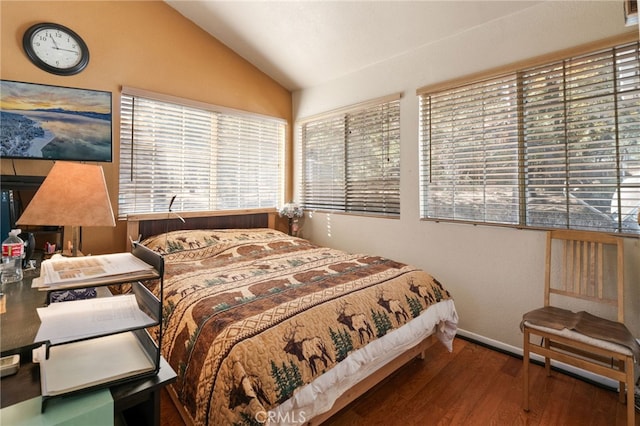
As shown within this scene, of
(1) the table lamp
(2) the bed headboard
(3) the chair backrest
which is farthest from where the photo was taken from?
(2) the bed headboard

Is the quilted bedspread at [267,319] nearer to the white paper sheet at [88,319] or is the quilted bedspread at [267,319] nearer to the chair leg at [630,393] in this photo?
the white paper sheet at [88,319]

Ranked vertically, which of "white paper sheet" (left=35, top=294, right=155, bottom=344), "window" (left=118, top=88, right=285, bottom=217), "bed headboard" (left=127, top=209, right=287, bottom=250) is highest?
"window" (left=118, top=88, right=285, bottom=217)

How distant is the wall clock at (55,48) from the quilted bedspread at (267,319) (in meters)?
1.70

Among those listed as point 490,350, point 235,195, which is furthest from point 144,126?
point 490,350

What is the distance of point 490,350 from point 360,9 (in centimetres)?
298

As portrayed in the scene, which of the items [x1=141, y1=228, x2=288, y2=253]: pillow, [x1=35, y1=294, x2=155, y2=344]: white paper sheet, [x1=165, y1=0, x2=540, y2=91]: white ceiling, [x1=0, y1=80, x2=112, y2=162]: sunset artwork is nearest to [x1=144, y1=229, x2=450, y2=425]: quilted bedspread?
[x1=141, y1=228, x2=288, y2=253]: pillow

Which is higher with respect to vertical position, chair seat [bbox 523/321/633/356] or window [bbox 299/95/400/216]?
window [bbox 299/95/400/216]

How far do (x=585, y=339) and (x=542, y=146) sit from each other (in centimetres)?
132

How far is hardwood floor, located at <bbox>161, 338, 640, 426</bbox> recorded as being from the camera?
173 cm

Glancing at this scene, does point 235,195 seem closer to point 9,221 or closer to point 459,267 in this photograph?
point 9,221

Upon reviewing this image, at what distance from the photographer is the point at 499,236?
245cm

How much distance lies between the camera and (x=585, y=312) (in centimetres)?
195

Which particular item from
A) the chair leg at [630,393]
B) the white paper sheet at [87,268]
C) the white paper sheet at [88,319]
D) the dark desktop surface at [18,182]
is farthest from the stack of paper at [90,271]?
the chair leg at [630,393]

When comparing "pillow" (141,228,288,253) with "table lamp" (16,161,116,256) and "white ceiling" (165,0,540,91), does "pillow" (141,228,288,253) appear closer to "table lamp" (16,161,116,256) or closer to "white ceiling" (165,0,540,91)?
"table lamp" (16,161,116,256)
